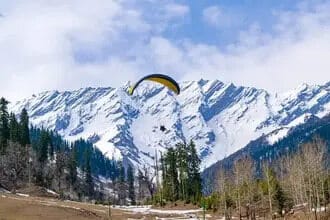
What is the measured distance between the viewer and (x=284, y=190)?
94.8 meters

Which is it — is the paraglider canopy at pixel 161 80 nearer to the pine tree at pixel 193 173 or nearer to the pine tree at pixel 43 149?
the pine tree at pixel 193 173

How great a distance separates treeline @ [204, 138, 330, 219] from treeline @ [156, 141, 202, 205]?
26616mm

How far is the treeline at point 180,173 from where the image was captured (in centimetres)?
13500

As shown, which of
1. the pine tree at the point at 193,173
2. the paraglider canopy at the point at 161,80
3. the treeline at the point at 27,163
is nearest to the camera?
the paraglider canopy at the point at 161,80

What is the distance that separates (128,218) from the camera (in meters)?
87.4

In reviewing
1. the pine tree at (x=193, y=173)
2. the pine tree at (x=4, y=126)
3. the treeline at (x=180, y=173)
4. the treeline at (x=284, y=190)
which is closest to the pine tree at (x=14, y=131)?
the pine tree at (x=4, y=126)

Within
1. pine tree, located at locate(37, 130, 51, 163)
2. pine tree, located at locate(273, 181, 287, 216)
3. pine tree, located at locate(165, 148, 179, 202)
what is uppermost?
pine tree, located at locate(37, 130, 51, 163)

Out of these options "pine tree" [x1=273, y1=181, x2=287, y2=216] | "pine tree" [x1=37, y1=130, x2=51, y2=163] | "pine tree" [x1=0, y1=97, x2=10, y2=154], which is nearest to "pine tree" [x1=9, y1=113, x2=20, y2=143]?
"pine tree" [x1=0, y1=97, x2=10, y2=154]

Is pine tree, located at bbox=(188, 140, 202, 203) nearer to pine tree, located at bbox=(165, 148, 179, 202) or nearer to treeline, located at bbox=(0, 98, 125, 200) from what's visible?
pine tree, located at bbox=(165, 148, 179, 202)

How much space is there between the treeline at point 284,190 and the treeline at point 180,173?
87.3 feet

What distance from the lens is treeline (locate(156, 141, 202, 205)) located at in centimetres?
13500

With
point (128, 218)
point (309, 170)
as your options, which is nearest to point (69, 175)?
point (128, 218)

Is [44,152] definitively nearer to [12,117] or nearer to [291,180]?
[12,117]

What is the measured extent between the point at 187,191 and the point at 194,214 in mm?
31501
